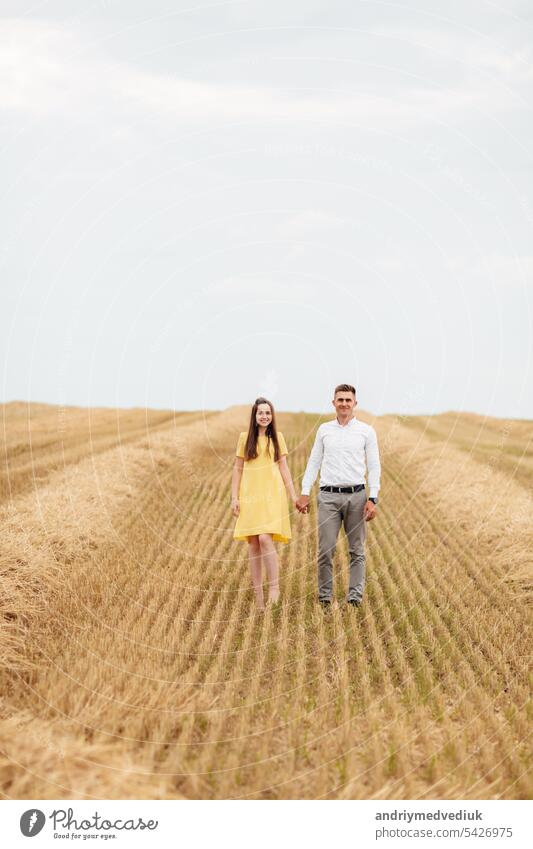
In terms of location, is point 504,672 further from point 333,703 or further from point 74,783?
point 74,783

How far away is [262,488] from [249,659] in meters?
1.96

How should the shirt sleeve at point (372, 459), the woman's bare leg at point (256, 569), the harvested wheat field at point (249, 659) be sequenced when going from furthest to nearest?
the woman's bare leg at point (256, 569) → the shirt sleeve at point (372, 459) → the harvested wheat field at point (249, 659)

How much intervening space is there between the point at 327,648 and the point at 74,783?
3.07 metres

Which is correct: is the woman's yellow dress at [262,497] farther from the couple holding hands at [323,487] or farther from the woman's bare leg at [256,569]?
the woman's bare leg at [256,569]

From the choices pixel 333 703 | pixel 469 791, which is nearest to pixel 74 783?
pixel 333 703

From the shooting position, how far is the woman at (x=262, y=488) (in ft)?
28.6

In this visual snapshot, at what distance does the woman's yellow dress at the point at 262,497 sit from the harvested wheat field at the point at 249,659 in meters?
0.91

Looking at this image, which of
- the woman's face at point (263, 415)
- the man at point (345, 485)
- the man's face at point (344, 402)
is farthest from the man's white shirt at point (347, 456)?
the woman's face at point (263, 415)

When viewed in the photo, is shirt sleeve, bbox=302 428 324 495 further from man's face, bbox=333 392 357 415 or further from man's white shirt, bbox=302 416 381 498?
man's face, bbox=333 392 357 415

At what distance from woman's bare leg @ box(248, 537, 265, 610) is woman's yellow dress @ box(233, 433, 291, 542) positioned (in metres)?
0.23

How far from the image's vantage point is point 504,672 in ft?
23.8

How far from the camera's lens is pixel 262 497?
8.73m

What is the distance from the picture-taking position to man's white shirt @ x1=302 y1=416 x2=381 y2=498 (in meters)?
8.80
